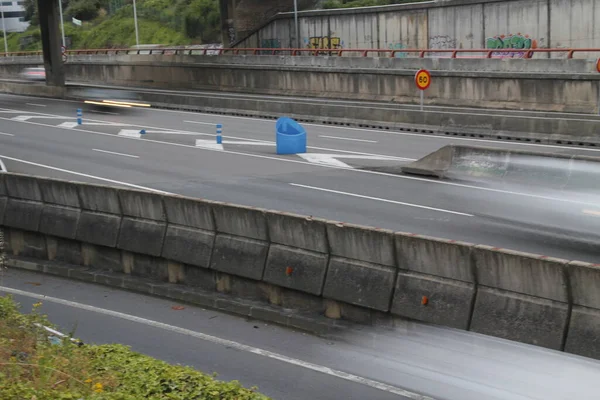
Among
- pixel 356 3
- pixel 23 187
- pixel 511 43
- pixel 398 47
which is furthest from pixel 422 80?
pixel 356 3

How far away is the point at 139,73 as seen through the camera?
209 ft

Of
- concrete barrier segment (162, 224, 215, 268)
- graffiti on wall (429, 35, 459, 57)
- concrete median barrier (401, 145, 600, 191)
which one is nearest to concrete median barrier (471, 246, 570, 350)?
concrete barrier segment (162, 224, 215, 268)

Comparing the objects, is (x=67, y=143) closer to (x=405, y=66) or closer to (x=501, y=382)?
(x=405, y=66)

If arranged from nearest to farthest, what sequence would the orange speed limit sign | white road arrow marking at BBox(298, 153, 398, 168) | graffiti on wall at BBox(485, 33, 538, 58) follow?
white road arrow marking at BBox(298, 153, 398, 168) → the orange speed limit sign → graffiti on wall at BBox(485, 33, 538, 58)

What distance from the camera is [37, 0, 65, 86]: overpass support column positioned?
56.7 meters

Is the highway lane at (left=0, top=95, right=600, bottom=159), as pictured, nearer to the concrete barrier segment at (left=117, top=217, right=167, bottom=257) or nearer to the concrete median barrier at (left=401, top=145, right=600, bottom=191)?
the concrete median barrier at (left=401, top=145, right=600, bottom=191)

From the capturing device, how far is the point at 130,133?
116ft

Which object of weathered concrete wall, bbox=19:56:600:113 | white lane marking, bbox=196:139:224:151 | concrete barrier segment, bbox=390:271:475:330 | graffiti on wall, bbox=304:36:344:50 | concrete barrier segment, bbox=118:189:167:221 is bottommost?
concrete barrier segment, bbox=390:271:475:330

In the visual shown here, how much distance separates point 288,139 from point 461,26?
1013 inches

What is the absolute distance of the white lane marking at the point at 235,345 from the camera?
10.4 meters

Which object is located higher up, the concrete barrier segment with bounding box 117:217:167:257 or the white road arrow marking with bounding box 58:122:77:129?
the white road arrow marking with bounding box 58:122:77:129

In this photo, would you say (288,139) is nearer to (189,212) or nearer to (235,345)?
(189,212)

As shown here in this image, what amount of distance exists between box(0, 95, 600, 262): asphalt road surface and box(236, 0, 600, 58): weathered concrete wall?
1600 centimetres

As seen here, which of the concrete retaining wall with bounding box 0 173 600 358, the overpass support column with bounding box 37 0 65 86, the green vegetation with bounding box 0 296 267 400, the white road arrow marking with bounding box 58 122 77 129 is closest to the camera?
the green vegetation with bounding box 0 296 267 400
